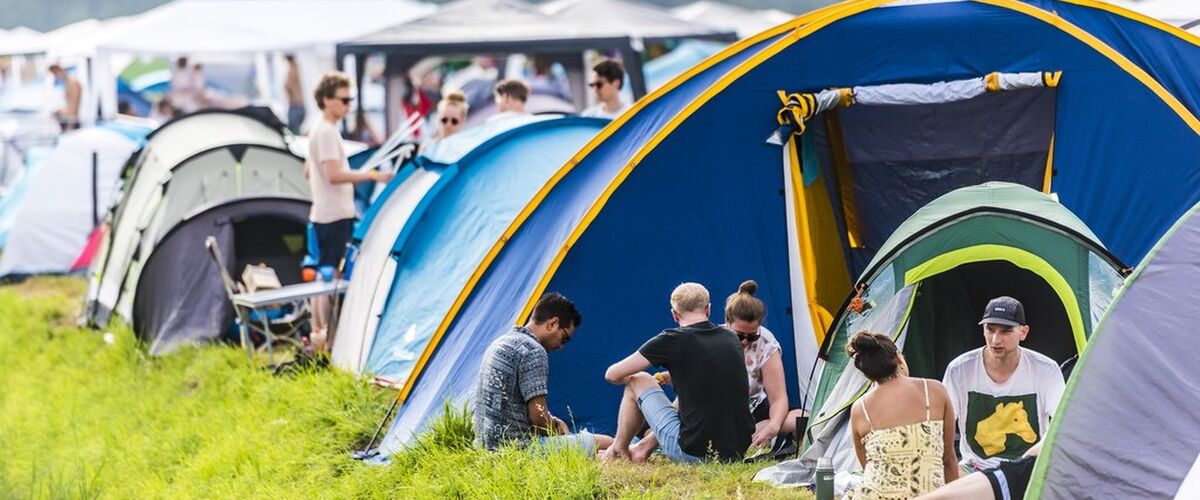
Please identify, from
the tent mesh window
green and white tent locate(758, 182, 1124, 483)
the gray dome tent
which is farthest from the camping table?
green and white tent locate(758, 182, 1124, 483)

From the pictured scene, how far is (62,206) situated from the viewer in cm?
1549

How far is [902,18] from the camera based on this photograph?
8.00m

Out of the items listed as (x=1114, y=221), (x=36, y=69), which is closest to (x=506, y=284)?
(x=1114, y=221)

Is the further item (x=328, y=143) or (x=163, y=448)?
(x=328, y=143)

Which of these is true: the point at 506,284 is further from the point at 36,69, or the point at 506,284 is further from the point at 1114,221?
the point at 36,69

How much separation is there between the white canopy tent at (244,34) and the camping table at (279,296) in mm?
9742

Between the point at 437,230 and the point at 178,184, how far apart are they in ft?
9.69

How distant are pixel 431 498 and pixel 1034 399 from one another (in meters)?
2.41

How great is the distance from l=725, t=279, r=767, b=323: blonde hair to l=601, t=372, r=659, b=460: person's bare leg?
1.59 feet

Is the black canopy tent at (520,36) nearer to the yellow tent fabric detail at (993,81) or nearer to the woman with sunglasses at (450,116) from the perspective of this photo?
the woman with sunglasses at (450,116)

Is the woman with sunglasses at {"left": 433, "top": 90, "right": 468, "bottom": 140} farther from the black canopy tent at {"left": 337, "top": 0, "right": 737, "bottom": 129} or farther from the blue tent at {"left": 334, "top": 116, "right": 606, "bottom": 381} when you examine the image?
the black canopy tent at {"left": 337, "top": 0, "right": 737, "bottom": 129}

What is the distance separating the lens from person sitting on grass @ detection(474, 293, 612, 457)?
7.13 metres

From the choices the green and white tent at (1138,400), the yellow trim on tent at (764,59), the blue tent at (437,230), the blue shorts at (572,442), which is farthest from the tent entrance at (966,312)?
the blue tent at (437,230)

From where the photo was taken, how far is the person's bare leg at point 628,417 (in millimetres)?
7320
